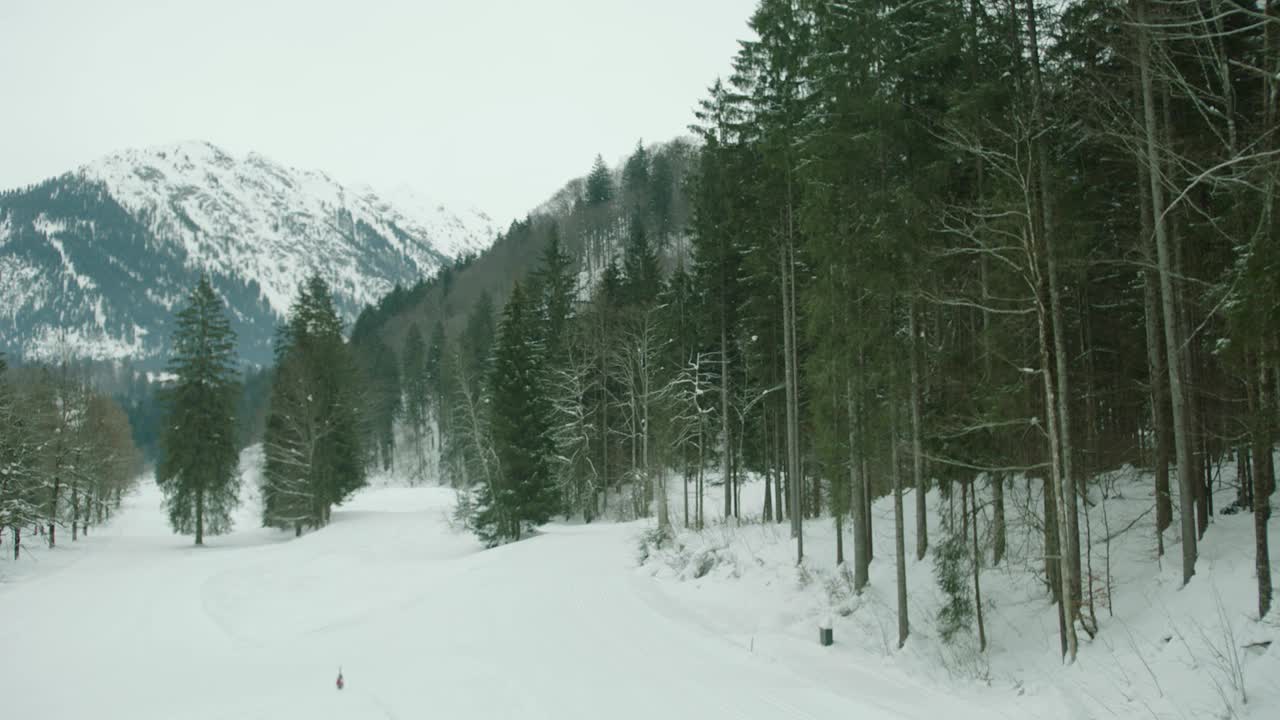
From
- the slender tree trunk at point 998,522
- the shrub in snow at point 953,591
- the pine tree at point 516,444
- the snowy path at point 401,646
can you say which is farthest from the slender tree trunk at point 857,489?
the pine tree at point 516,444

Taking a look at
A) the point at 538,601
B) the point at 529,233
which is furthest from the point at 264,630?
the point at 529,233

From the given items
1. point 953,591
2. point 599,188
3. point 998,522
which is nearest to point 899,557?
point 953,591

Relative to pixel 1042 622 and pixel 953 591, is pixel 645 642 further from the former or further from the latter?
pixel 1042 622

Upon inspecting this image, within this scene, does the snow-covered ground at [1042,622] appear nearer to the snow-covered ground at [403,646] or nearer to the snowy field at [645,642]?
the snowy field at [645,642]

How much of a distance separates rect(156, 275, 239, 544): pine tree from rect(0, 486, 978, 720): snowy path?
26.6 ft

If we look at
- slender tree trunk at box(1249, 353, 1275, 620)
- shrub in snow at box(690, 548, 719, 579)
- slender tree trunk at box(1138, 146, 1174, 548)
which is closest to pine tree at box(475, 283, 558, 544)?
shrub in snow at box(690, 548, 719, 579)

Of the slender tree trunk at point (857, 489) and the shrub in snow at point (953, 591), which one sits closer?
the shrub in snow at point (953, 591)

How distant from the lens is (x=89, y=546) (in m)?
35.3

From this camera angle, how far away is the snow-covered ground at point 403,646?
1014 centimetres

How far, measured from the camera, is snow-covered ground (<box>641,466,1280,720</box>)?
7.89 m

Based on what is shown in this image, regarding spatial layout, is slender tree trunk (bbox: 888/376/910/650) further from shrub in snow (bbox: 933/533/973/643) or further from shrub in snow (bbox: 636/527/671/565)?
shrub in snow (bbox: 636/527/671/565)

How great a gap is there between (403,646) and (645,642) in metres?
4.82

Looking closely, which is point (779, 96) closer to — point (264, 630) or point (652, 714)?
point (652, 714)

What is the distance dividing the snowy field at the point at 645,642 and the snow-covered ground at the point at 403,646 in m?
0.06
